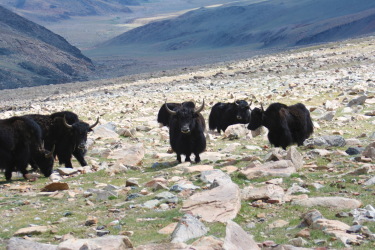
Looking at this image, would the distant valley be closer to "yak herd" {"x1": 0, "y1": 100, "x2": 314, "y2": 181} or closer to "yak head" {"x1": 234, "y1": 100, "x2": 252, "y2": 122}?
"yak head" {"x1": 234, "y1": 100, "x2": 252, "y2": 122}

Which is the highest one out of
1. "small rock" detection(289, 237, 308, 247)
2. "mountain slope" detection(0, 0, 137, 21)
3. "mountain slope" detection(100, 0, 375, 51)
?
"mountain slope" detection(0, 0, 137, 21)

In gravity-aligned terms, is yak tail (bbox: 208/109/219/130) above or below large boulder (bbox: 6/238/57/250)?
below

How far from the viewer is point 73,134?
10164 mm

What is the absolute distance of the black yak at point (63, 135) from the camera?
1008 cm

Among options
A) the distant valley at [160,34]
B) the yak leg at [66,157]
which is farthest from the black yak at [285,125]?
the distant valley at [160,34]

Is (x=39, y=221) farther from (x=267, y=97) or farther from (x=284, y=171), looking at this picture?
(x=267, y=97)

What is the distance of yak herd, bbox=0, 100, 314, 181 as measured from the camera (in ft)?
30.3

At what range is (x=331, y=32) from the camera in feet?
234

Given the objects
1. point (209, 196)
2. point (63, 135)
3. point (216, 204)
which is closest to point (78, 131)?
point (63, 135)

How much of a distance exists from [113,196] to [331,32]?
222ft

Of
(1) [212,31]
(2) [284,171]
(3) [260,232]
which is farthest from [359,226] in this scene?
(1) [212,31]

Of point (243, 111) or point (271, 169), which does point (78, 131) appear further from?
point (243, 111)

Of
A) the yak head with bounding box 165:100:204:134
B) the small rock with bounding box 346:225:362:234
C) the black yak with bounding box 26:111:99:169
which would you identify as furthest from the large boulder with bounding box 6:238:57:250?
the black yak with bounding box 26:111:99:169

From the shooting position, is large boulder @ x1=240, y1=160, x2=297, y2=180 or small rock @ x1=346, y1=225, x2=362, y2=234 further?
large boulder @ x1=240, y1=160, x2=297, y2=180
